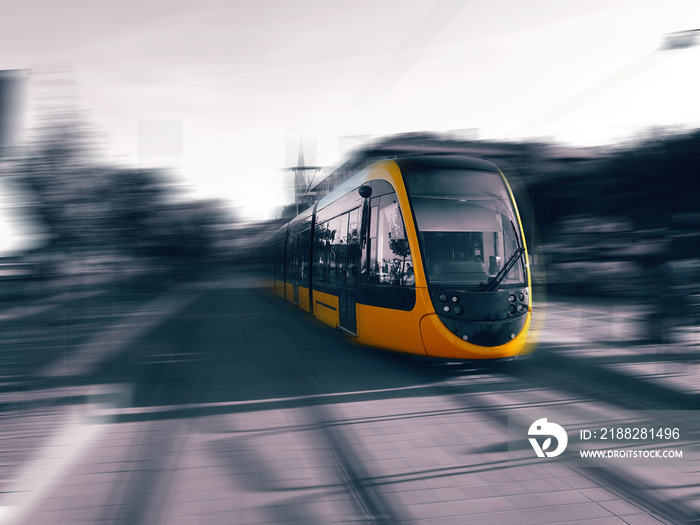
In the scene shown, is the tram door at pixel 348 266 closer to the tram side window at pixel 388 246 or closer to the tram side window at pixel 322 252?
the tram side window at pixel 388 246

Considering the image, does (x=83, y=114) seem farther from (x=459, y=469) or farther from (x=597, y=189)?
(x=597, y=189)

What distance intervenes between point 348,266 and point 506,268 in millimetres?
3233

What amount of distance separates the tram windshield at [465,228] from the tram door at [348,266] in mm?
1869

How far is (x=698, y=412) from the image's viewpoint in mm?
6582

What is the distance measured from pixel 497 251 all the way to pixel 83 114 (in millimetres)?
5981

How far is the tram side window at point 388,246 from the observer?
30.2 ft

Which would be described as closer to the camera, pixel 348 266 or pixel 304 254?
pixel 348 266

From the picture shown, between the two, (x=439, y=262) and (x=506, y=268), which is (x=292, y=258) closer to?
(x=439, y=262)

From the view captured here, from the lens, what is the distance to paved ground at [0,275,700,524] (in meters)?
4.21

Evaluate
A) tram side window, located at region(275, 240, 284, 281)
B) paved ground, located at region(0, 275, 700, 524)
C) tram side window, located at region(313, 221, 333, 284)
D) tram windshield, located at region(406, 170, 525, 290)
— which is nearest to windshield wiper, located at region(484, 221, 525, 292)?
tram windshield, located at region(406, 170, 525, 290)

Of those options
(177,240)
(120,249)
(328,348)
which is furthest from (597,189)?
(120,249)

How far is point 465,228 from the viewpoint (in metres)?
9.11

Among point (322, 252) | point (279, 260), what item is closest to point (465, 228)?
point (322, 252)

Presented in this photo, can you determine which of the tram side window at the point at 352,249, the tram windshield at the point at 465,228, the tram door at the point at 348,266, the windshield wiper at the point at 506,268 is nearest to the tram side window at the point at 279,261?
the tram door at the point at 348,266
